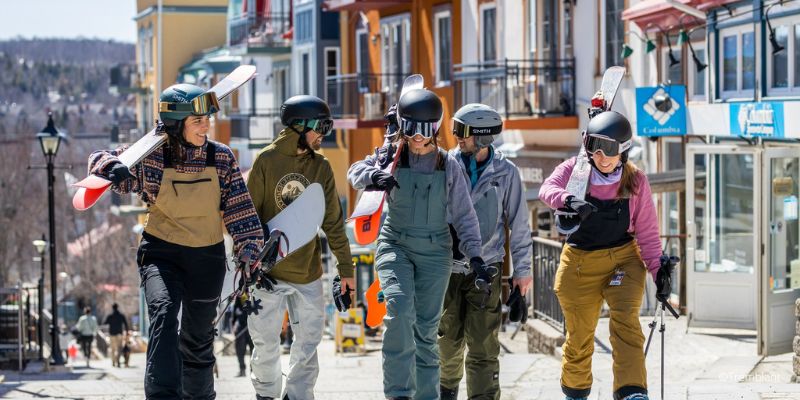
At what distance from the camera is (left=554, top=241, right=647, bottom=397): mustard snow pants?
862 centimetres

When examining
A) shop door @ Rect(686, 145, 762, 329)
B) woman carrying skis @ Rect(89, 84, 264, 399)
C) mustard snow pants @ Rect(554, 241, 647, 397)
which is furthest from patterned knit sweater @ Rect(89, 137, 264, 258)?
shop door @ Rect(686, 145, 762, 329)

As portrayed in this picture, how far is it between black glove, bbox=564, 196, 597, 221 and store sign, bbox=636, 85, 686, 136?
33.1 ft

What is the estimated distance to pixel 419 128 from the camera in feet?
27.5

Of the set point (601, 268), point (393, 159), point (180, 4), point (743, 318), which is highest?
point (180, 4)

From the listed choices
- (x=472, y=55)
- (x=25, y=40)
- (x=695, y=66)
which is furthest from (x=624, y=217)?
(x=25, y=40)

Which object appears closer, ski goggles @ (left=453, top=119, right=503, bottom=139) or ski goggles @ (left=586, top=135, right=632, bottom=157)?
ski goggles @ (left=586, top=135, right=632, bottom=157)

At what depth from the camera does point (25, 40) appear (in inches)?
5153

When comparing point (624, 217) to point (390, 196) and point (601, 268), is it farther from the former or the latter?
point (390, 196)

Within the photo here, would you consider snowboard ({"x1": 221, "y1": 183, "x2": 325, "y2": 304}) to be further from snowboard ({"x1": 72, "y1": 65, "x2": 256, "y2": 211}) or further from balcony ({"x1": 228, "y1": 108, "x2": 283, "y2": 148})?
balcony ({"x1": 228, "y1": 108, "x2": 283, "y2": 148})

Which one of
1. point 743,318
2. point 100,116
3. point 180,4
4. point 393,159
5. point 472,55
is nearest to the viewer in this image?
point 393,159

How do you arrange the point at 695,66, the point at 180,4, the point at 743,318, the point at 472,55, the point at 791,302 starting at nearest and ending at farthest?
the point at 791,302
the point at 743,318
the point at 695,66
the point at 472,55
the point at 180,4

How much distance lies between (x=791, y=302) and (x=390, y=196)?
270 inches

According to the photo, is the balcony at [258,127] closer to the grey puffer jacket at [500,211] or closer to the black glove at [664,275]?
the grey puffer jacket at [500,211]

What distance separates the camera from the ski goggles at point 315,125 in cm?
884
